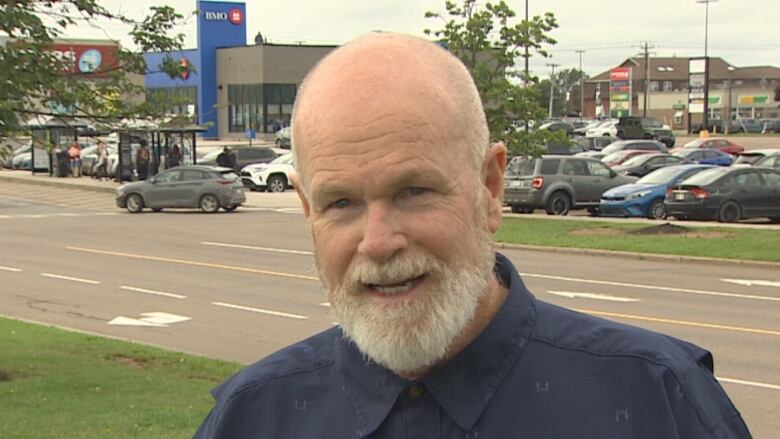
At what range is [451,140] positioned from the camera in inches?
84.0

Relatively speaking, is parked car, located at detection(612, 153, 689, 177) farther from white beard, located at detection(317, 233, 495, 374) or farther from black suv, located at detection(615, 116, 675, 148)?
white beard, located at detection(317, 233, 495, 374)

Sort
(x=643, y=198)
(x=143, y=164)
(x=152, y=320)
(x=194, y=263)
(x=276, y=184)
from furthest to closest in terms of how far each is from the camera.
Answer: (x=143, y=164) < (x=276, y=184) < (x=643, y=198) < (x=194, y=263) < (x=152, y=320)

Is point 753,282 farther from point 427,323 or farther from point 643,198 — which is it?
point 427,323

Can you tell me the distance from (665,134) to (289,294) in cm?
6018

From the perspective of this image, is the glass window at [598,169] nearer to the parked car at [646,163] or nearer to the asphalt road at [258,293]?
the parked car at [646,163]

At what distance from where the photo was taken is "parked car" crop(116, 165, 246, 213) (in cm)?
3472

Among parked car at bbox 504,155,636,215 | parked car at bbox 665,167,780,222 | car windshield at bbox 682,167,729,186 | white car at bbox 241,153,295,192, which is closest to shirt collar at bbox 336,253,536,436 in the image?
parked car at bbox 665,167,780,222

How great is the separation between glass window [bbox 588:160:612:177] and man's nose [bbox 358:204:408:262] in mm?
29493

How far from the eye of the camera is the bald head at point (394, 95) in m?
2.11

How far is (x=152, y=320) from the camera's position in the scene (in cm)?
1480

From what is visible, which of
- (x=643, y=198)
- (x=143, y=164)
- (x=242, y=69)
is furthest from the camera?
(x=242, y=69)

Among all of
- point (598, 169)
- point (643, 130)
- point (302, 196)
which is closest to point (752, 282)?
point (598, 169)

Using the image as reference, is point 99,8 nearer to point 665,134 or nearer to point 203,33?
point 665,134

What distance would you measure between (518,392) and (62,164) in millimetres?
52330
